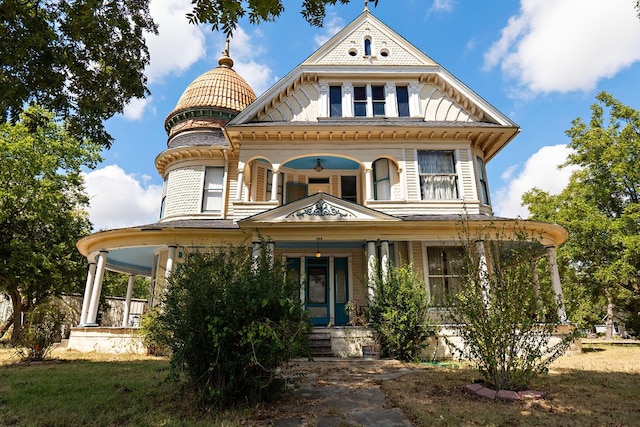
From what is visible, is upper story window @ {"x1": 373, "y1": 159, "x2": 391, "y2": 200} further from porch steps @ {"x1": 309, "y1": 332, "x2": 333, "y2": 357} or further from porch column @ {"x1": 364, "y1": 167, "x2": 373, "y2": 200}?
porch steps @ {"x1": 309, "y1": 332, "x2": 333, "y2": 357}

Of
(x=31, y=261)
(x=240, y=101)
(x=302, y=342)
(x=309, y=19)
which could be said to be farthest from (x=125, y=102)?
(x=31, y=261)

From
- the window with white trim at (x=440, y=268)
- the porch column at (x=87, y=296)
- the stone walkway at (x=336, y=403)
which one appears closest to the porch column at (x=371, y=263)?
the window with white trim at (x=440, y=268)

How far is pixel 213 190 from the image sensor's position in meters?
15.2

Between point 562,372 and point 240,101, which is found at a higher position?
point 240,101

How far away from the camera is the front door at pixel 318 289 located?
13.3m

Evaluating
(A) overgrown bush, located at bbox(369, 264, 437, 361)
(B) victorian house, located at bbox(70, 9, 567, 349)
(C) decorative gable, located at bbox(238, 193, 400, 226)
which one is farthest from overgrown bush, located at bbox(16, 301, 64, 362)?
(A) overgrown bush, located at bbox(369, 264, 437, 361)

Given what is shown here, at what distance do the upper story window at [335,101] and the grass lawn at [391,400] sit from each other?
9875 mm

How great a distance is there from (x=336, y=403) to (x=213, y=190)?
11352 millimetres

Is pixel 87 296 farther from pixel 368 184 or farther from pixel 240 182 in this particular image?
pixel 368 184

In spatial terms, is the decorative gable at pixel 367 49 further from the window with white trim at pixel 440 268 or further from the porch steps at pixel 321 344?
the porch steps at pixel 321 344

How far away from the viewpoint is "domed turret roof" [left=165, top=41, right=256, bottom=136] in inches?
664

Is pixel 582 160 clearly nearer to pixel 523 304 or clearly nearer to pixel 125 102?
pixel 523 304

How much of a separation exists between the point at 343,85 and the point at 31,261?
1509 centimetres

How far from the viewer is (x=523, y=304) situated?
19.3 feet
